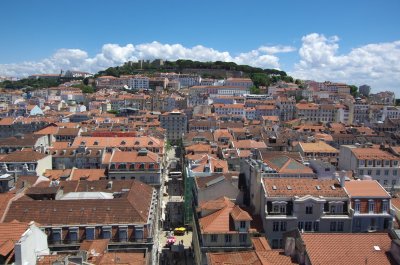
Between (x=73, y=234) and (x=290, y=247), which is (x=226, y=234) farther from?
(x=73, y=234)

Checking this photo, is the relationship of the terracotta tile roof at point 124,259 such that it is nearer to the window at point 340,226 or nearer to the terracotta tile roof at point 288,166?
the window at point 340,226

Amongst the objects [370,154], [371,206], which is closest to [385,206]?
[371,206]

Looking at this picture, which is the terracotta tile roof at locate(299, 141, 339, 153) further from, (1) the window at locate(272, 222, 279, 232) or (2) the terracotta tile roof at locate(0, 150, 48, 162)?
(2) the terracotta tile roof at locate(0, 150, 48, 162)

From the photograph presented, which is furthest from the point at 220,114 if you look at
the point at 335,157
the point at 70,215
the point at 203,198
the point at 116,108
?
the point at 70,215

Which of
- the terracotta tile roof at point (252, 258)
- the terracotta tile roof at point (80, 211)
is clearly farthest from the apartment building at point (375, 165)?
the terracotta tile roof at point (80, 211)

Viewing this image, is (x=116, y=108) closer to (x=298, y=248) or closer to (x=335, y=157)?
(x=335, y=157)

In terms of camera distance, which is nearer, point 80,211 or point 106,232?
point 106,232

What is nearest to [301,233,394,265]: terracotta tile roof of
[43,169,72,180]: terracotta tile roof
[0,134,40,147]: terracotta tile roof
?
[43,169,72,180]: terracotta tile roof
